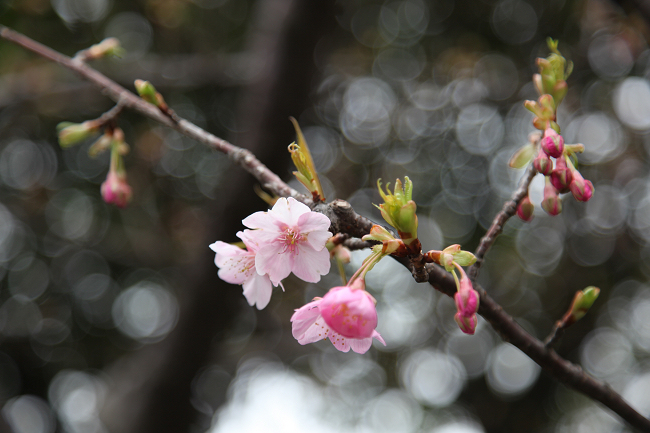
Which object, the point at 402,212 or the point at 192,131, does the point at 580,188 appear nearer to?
the point at 402,212

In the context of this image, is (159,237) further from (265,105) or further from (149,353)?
→ (265,105)

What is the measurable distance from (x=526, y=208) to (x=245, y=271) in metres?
0.52

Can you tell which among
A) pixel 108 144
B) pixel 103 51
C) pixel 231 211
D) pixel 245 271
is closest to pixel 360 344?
pixel 245 271

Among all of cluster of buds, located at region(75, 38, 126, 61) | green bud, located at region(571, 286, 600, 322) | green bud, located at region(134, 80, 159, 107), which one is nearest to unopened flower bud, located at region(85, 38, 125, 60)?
cluster of buds, located at region(75, 38, 126, 61)

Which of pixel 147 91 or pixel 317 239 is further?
pixel 147 91

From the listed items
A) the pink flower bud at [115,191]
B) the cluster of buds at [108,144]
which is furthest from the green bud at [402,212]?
the pink flower bud at [115,191]

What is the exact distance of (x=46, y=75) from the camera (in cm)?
266

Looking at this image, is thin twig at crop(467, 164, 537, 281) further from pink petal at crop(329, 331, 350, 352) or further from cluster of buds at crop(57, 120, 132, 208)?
cluster of buds at crop(57, 120, 132, 208)

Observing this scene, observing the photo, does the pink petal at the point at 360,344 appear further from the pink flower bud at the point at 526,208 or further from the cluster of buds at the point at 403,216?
the pink flower bud at the point at 526,208

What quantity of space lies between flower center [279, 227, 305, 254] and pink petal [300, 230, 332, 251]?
0.04 metres

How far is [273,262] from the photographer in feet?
2.13

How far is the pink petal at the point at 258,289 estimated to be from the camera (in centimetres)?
71

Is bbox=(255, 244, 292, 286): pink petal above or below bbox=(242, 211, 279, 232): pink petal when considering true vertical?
below

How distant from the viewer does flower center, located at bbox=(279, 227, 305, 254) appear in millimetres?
637
